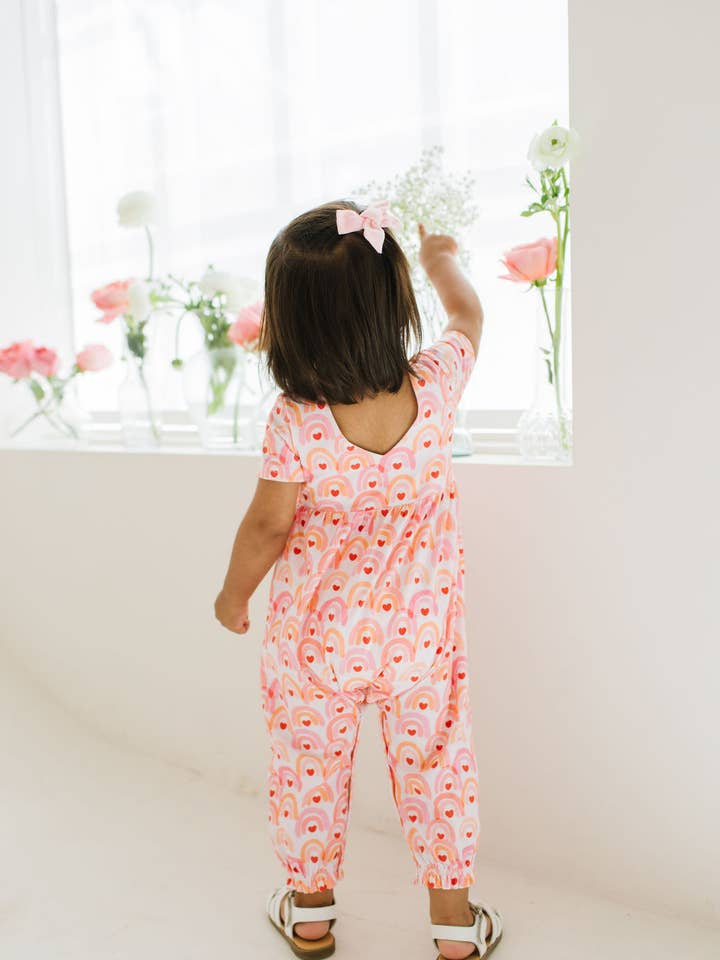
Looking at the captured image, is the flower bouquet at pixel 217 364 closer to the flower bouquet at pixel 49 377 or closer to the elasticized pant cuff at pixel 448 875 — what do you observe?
the flower bouquet at pixel 49 377

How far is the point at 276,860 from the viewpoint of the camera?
5.00 feet

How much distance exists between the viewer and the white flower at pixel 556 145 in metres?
1.23

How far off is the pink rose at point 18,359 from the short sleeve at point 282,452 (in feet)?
3.71

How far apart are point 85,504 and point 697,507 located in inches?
50.5

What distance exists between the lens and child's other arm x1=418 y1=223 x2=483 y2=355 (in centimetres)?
129

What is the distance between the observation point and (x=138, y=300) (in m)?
1.94

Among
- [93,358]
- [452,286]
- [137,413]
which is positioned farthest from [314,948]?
[93,358]

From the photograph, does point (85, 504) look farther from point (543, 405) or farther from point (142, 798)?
point (543, 405)

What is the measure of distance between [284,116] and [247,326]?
2.09ft

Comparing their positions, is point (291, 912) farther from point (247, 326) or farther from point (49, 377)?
point (49, 377)

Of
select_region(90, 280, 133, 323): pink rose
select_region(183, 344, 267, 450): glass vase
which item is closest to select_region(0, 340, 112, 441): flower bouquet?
select_region(90, 280, 133, 323): pink rose

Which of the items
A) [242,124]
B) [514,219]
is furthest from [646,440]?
[242,124]

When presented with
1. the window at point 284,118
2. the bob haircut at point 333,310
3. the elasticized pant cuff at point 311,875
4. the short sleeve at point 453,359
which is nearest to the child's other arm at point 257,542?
the bob haircut at point 333,310

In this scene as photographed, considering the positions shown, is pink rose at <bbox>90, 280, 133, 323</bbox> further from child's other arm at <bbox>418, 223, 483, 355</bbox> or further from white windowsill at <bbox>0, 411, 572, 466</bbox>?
child's other arm at <bbox>418, 223, 483, 355</bbox>
